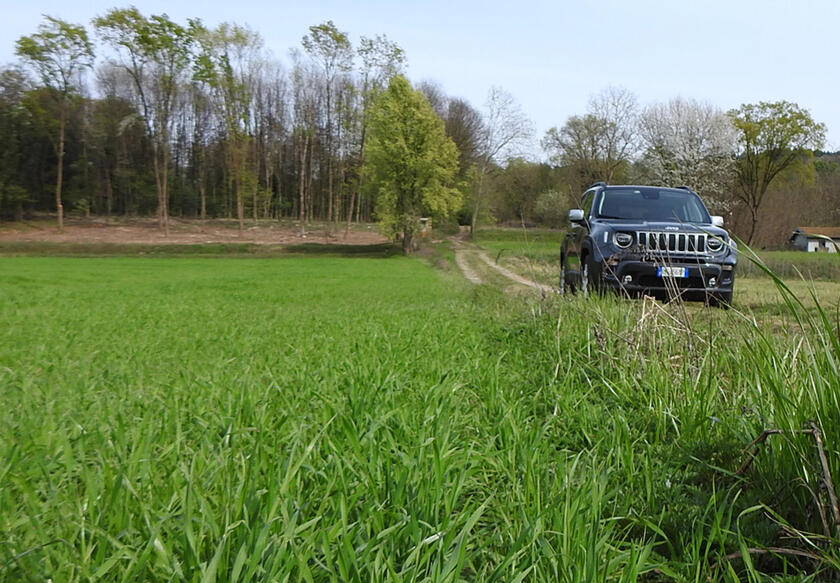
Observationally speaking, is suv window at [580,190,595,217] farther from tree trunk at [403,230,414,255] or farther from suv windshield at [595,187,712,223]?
tree trunk at [403,230,414,255]

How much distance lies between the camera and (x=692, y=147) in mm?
47844

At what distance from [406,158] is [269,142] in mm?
31660

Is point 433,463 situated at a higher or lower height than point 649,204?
lower

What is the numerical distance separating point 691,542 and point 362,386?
2161 mm

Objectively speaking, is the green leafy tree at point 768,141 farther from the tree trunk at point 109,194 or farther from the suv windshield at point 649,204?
the tree trunk at point 109,194

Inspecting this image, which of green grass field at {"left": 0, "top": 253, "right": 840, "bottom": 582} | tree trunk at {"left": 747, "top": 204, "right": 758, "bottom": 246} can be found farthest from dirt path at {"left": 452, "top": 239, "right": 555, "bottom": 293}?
tree trunk at {"left": 747, "top": 204, "right": 758, "bottom": 246}

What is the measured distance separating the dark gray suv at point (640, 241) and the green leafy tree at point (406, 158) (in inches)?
1230

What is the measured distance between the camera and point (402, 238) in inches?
1799

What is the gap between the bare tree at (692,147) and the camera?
46.4 metres

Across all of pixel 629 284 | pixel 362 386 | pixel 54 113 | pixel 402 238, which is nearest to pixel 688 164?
pixel 402 238

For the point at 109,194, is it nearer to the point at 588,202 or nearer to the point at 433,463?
the point at 588,202

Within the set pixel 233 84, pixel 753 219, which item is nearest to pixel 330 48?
pixel 233 84

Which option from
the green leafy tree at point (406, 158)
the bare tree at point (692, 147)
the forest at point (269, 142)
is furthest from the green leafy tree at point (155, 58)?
the bare tree at point (692, 147)

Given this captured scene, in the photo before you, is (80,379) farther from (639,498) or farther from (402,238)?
(402,238)
